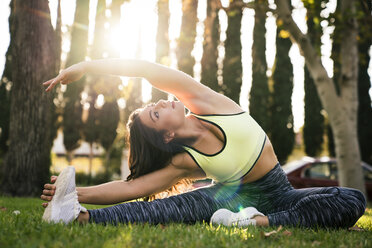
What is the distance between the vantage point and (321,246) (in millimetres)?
2062

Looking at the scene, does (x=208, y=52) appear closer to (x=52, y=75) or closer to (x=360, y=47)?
(x=360, y=47)

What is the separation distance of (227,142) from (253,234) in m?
0.85

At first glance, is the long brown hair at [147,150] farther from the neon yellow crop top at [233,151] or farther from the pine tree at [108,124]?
the pine tree at [108,124]

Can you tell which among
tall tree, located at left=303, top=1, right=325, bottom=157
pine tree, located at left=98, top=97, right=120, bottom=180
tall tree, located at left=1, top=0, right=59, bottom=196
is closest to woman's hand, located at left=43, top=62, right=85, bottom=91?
tall tree, located at left=1, top=0, right=59, bottom=196

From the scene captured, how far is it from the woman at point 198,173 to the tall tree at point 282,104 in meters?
17.8

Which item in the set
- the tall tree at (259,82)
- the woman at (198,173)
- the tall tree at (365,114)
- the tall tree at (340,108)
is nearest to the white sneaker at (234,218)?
the woman at (198,173)

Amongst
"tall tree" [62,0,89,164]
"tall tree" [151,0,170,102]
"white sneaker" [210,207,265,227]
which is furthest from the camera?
"tall tree" [62,0,89,164]

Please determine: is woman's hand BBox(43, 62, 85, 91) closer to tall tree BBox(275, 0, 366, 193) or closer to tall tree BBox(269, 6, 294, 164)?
tall tree BBox(275, 0, 366, 193)

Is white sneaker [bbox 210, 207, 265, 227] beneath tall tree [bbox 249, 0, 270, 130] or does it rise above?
beneath

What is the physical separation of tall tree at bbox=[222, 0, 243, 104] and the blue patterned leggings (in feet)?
55.4

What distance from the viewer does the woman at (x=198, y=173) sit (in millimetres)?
2717

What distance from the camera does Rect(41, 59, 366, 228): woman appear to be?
8.91 feet

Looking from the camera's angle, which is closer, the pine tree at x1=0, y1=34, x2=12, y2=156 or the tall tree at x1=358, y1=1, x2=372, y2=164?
the pine tree at x1=0, y1=34, x2=12, y2=156

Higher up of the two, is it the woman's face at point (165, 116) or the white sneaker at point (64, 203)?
the woman's face at point (165, 116)
